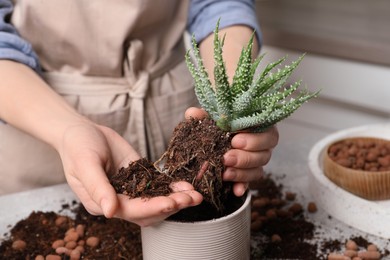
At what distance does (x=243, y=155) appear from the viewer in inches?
33.4

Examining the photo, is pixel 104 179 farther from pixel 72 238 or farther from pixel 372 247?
pixel 372 247

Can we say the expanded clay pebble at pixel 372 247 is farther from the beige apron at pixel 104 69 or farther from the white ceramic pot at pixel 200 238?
the beige apron at pixel 104 69

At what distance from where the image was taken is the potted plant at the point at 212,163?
2.59 feet

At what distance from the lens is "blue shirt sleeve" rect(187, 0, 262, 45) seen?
1201 mm

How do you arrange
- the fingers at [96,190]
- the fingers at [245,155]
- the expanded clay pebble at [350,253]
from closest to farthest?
the fingers at [96,190]
the fingers at [245,155]
the expanded clay pebble at [350,253]

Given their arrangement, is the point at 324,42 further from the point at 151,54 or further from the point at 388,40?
the point at 151,54

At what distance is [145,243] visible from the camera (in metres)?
0.84

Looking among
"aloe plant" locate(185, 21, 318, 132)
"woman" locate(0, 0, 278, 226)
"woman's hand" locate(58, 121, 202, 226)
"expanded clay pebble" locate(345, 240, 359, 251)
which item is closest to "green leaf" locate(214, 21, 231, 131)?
"aloe plant" locate(185, 21, 318, 132)

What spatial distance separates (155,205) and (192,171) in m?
0.11

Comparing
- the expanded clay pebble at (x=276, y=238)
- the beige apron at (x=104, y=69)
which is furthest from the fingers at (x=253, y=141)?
the beige apron at (x=104, y=69)

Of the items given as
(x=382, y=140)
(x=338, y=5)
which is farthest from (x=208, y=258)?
(x=338, y=5)

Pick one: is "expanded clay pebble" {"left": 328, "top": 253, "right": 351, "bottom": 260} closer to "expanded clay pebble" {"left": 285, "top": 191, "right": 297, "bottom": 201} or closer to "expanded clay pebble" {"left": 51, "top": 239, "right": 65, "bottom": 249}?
"expanded clay pebble" {"left": 285, "top": 191, "right": 297, "bottom": 201}

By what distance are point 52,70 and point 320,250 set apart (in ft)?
2.19

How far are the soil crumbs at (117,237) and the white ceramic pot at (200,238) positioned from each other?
154mm
